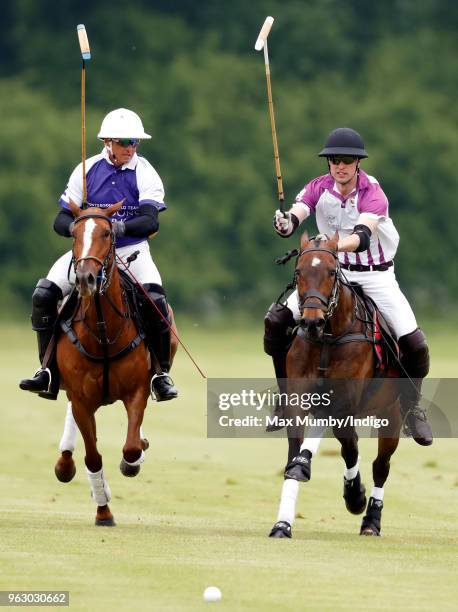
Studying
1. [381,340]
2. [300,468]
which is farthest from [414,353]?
[300,468]

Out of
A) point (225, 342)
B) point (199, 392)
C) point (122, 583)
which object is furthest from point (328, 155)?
point (225, 342)

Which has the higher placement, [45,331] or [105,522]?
[45,331]

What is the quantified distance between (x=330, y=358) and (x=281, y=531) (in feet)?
3.94

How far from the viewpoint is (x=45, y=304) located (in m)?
12.0

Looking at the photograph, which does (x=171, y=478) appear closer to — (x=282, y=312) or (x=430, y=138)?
(x=282, y=312)

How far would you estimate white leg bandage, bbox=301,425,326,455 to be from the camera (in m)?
11.5

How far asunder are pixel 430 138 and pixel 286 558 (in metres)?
45.2

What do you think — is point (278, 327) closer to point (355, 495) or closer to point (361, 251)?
point (361, 251)

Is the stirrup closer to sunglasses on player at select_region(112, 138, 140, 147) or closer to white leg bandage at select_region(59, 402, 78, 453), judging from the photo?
white leg bandage at select_region(59, 402, 78, 453)

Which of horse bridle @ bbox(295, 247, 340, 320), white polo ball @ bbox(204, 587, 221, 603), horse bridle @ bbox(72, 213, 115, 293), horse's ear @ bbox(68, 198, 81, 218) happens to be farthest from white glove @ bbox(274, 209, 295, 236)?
white polo ball @ bbox(204, 587, 221, 603)

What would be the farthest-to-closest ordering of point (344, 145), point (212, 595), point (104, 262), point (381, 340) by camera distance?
1. point (381, 340)
2. point (344, 145)
3. point (104, 262)
4. point (212, 595)

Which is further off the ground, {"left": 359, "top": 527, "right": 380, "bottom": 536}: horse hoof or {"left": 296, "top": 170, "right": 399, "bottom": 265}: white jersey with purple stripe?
{"left": 296, "top": 170, "right": 399, "bottom": 265}: white jersey with purple stripe

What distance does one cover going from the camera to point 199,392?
26969 mm

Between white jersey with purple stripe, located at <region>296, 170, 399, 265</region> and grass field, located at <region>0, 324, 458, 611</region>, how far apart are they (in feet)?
6.34
